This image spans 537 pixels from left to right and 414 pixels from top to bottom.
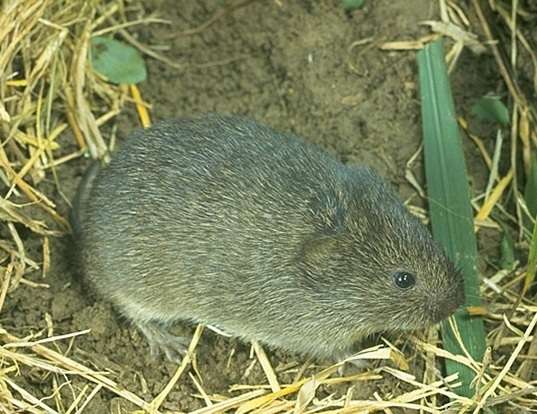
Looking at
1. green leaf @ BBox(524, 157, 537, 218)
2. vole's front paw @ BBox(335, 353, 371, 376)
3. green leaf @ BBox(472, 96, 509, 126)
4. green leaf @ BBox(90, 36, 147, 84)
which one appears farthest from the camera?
green leaf @ BBox(90, 36, 147, 84)

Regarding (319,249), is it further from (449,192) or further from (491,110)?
(491,110)

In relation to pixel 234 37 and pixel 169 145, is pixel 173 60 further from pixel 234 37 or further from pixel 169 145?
pixel 169 145

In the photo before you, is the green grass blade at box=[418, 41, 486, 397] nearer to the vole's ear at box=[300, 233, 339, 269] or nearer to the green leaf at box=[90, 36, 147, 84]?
the vole's ear at box=[300, 233, 339, 269]

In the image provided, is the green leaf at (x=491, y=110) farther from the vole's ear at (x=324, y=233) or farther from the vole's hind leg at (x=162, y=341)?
the vole's hind leg at (x=162, y=341)

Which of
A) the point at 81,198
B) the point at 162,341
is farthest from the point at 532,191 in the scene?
the point at 81,198

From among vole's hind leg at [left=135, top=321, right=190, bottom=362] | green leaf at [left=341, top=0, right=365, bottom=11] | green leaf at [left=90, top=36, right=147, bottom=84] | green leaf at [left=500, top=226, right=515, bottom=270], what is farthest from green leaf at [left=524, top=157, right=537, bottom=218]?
green leaf at [left=90, top=36, right=147, bottom=84]

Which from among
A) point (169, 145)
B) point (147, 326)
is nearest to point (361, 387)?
point (147, 326)

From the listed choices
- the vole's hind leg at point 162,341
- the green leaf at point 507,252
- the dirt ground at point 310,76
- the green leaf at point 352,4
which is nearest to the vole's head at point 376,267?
the green leaf at point 507,252
